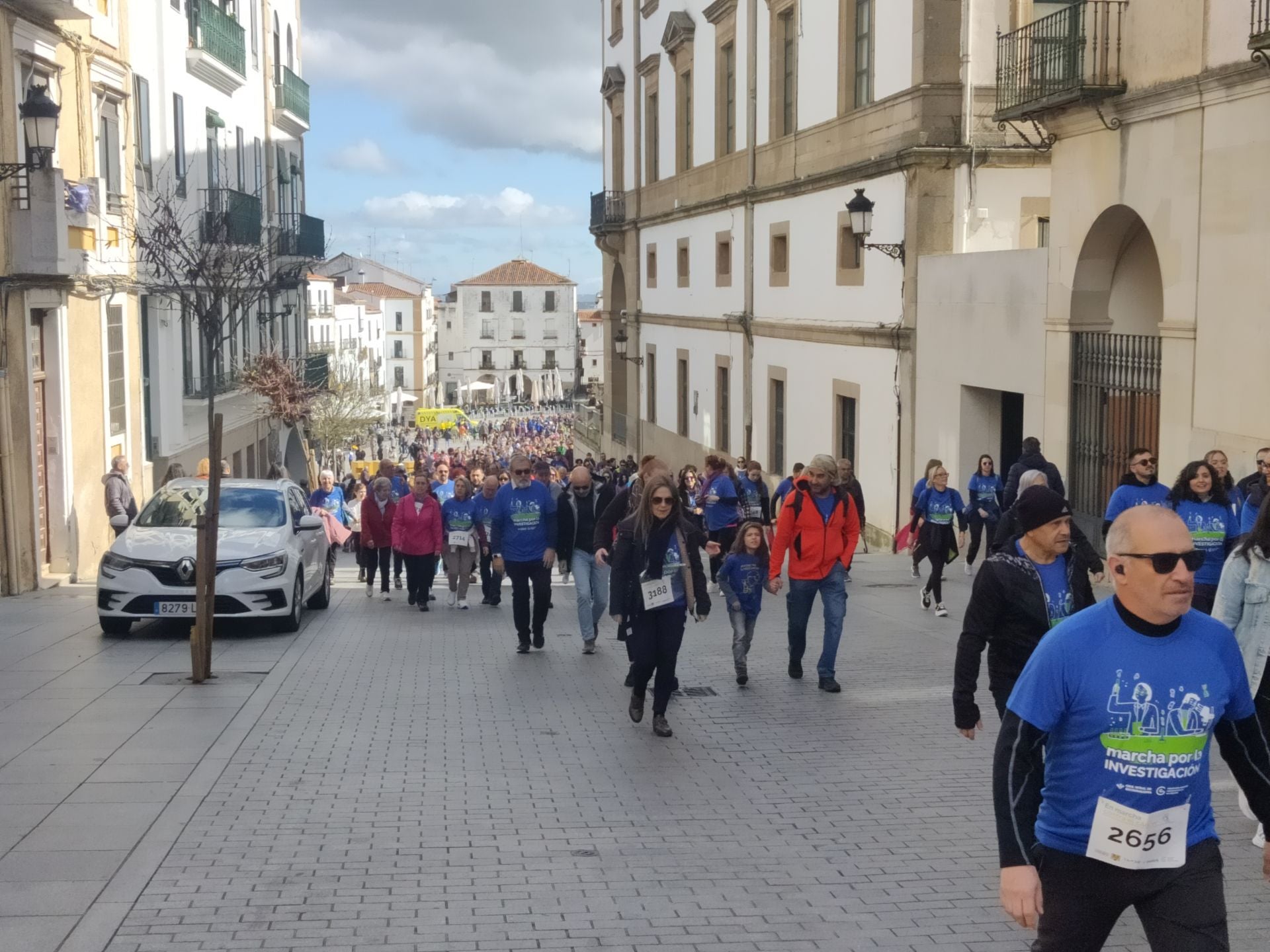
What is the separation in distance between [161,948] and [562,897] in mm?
1578

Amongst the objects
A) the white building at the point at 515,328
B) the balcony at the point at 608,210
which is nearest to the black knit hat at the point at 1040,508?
the balcony at the point at 608,210

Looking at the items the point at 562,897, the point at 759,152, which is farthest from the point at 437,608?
the point at 759,152

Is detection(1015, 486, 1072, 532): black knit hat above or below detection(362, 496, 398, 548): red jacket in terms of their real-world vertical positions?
above

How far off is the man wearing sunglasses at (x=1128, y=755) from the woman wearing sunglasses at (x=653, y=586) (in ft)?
18.0

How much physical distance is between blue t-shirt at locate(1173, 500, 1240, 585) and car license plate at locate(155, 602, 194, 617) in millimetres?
8447

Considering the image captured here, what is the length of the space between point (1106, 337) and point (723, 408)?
17.7 meters

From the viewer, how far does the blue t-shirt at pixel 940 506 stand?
1510 centimetres

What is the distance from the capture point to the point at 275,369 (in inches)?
1241

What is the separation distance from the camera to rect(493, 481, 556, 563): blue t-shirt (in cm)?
1290

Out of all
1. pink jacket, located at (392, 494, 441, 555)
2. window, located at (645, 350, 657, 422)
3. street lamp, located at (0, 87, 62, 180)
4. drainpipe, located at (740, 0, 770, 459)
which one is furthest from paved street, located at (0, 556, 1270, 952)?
window, located at (645, 350, 657, 422)

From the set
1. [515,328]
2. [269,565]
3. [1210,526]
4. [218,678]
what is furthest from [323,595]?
[515,328]

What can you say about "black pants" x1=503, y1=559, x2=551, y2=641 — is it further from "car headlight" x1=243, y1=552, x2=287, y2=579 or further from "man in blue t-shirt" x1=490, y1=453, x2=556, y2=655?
"car headlight" x1=243, y1=552, x2=287, y2=579

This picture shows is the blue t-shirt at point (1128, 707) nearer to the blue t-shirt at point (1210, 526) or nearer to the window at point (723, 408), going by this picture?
the blue t-shirt at point (1210, 526)

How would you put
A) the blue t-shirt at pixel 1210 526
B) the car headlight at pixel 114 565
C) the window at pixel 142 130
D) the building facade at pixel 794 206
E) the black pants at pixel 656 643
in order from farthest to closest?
1. the window at pixel 142 130
2. the building facade at pixel 794 206
3. the car headlight at pixel 114 565
4. the blue t-shirt at pixel 1210 526
5. the black pants at pixel 656 643
